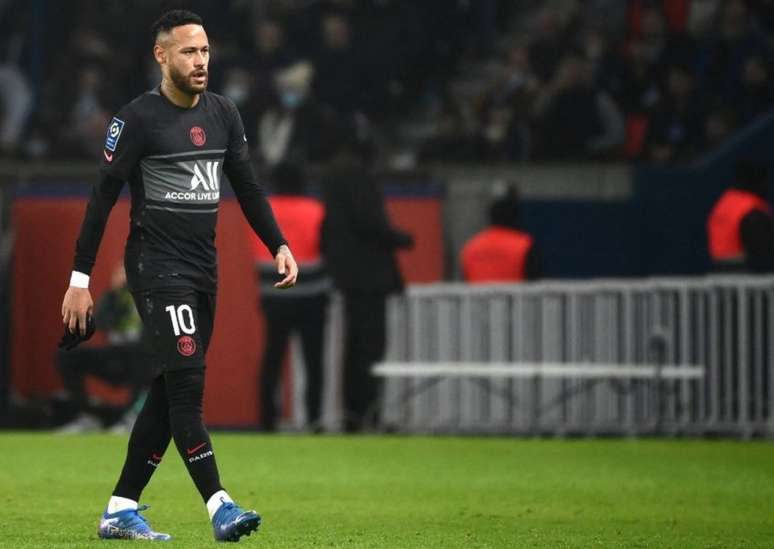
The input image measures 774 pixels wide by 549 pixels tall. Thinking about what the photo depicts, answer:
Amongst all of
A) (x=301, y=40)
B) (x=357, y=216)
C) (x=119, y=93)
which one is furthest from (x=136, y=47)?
(x=357, y=216)

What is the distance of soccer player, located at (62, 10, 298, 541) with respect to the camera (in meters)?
7.62

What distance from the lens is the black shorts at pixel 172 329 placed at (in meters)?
7.62

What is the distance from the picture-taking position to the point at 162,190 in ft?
25.4

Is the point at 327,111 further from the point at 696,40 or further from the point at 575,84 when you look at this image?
the point at 696,40

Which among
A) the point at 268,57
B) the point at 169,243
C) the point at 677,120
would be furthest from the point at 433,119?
the point at 169,243

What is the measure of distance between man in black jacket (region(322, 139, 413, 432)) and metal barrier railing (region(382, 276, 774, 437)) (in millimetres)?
569

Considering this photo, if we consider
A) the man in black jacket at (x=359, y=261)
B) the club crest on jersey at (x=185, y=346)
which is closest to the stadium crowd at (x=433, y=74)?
the man in black jacket at (x=359, y=261)

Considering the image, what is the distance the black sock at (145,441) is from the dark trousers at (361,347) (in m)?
8.22

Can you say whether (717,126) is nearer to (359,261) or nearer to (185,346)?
(359,261)

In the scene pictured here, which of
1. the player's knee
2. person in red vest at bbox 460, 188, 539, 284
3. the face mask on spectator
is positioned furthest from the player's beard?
the face mask on spectator

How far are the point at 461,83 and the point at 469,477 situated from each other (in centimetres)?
1184

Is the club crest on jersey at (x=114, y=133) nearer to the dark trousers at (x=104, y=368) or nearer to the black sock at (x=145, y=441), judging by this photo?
the black sock at (x=145, y=441)

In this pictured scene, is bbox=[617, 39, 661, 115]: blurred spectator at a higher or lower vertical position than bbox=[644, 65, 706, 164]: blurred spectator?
higher

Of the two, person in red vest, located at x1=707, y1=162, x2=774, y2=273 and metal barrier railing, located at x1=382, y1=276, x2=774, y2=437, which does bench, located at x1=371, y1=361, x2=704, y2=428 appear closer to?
metal barrier railing, located at x1=382, y1=276, x2=774, y2=437
